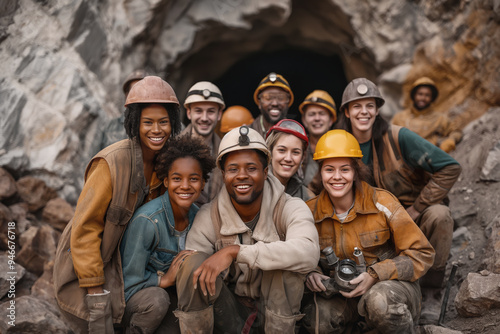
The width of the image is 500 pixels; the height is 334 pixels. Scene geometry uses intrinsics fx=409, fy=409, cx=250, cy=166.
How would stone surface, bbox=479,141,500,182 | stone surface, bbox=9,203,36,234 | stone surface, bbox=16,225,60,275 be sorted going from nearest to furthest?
1. stone surface, bbox=16,225,60,275
2. stone surface, bbox=9,203,36,234
3. stone surface, bbox=479,141,500,182

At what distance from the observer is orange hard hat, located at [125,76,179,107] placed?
3064mm

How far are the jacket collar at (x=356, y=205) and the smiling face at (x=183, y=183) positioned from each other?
0.98 metres

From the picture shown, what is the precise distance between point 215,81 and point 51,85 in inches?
191

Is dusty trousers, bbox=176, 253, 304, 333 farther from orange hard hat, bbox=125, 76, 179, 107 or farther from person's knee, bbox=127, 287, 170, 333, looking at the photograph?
orange hard hat, bbox=125, 76, 179, 107

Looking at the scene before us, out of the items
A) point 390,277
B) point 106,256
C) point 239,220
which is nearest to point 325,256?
point 390,277

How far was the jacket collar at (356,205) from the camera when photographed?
307 centimetres

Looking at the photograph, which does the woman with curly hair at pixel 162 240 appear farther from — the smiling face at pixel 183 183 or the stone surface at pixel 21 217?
the stone surface at pixel 21 217

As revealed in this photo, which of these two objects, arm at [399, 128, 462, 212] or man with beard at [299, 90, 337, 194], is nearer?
arm at [399, 128, 462, 212]

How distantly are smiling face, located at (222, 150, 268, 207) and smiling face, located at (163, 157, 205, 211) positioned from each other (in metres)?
0.26

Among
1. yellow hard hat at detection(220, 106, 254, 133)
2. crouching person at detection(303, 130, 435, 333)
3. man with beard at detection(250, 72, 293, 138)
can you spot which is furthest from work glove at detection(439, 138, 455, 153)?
crouching person at detection(303, 130, 435, 333)

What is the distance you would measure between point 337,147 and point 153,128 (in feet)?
4.61

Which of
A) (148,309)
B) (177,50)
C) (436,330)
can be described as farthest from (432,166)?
(177,50)

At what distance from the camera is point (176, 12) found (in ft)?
23.9

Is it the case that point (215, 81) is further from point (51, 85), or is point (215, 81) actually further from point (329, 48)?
point (51, 85)
